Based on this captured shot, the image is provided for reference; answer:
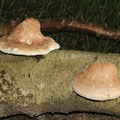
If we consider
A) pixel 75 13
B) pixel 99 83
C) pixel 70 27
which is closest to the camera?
pixel 99 83

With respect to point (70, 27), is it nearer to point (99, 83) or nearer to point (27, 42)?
point (27, 42)

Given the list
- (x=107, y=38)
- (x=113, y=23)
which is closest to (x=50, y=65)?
(x=107, y=38)

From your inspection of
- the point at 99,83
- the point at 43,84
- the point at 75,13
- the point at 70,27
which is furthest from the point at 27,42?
the point at 75,13

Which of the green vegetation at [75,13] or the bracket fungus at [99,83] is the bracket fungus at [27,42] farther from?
the green vegetation at [75,13]

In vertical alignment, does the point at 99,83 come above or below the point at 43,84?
above

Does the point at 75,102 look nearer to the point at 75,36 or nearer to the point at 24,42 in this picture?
the point at 24,42
